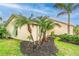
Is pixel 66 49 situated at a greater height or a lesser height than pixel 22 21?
lesser

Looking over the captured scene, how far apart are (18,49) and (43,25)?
0.35 m

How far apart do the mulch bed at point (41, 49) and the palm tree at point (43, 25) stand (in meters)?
0.06

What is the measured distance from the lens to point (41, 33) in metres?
1.91

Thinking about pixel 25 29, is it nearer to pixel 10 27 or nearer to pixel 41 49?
pixel 10 27

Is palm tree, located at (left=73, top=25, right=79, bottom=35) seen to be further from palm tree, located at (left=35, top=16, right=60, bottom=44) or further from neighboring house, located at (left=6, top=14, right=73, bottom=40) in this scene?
palm tree, located at (left=35, top=16, right=60, bottom=44)

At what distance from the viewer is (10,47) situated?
6.20ft

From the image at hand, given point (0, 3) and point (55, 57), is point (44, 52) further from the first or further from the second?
point (0, 3)

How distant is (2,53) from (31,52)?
0.29 m

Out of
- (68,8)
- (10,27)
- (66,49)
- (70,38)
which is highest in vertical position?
(68,8)

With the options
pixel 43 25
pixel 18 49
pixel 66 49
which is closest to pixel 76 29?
pixel 66 49

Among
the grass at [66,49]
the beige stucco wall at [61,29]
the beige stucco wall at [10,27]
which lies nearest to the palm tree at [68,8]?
the beige stucco wall at [61,29]

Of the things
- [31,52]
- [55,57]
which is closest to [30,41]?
[31,52]

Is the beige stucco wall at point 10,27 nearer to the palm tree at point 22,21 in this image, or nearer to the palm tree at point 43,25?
the palm tree at point 22,21

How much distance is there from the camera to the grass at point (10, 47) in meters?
1.88
